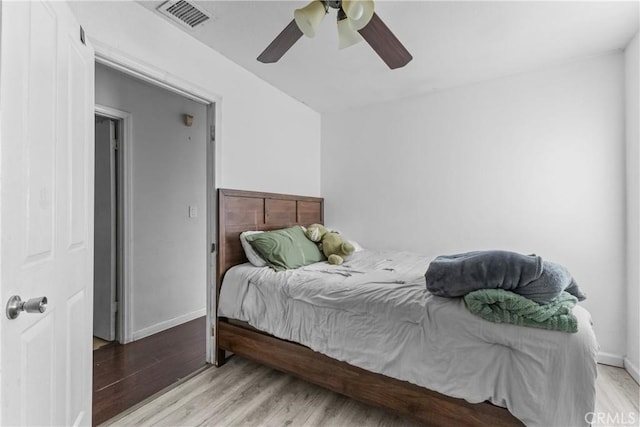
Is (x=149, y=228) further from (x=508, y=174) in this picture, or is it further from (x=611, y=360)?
(x=611, y=360)

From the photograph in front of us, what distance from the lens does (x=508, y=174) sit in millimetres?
2684

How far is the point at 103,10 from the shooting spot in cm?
164

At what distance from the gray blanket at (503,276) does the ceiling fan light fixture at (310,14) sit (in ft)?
4.46

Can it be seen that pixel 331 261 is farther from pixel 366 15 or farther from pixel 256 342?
pixel 366 15

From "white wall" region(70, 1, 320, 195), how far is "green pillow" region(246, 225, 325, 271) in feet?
1.73

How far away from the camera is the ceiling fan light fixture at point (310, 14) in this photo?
1.36m

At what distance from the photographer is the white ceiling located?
1.83 m

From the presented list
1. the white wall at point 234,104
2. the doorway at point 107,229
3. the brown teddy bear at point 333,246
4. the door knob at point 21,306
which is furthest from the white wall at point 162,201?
the door knob at point 21,306

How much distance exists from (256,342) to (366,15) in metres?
2.07

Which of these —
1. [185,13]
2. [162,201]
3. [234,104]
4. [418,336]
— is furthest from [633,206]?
[162,201]

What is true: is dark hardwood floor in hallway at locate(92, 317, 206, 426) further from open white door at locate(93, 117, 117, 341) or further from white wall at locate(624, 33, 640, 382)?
white wall at locate(624, 33, 640, 382)

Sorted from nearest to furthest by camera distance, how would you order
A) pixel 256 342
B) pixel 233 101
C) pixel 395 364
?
pixel 395 364 < pixel 256 342 < pixel 233 101

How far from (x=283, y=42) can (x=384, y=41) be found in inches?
22.2

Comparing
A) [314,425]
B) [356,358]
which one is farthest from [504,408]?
[314,425]
